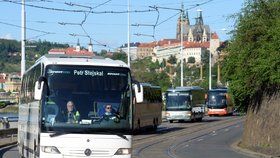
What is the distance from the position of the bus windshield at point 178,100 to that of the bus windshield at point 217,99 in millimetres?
17747

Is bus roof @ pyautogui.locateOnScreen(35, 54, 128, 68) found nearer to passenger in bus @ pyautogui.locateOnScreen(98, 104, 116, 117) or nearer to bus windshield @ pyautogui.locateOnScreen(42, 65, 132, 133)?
bus windshield @ pyautogui.locateOnScreen(42, 65, 132, 133)

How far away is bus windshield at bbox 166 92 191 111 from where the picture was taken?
5816cm

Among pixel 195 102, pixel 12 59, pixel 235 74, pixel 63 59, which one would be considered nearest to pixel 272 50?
pixel 235 74

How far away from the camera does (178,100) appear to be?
58344 millimetres

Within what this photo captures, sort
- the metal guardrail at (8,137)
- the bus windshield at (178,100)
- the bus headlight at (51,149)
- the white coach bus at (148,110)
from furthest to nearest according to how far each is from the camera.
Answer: the bus windshield at (178,100) → the white coach bus at (148,110) → the metal guardrail at (8,137) → the bus headlight at (51,149)

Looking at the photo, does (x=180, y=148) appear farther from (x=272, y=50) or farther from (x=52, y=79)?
(x=52, y=79)

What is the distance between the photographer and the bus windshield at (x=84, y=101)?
15.4 meters

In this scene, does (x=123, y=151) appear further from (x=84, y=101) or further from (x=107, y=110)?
(x=84, y=101)

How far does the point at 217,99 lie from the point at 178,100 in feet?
60.7

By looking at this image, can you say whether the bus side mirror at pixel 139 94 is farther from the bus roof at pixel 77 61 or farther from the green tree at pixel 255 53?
the green tree at pixel 255 53

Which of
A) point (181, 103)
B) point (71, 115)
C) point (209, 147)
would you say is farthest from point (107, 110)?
point (181, 103)

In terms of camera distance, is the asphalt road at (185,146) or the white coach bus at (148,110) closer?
the asphalt road at (185,146)

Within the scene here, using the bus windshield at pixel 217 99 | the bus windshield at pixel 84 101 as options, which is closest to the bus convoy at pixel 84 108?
the bus windshield at pixel 84 101

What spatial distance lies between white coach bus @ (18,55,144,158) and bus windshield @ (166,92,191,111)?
138ft
